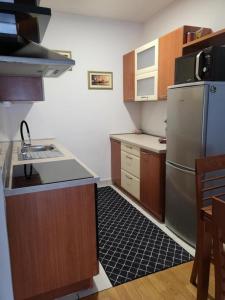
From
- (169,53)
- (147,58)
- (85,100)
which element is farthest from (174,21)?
(85,100)

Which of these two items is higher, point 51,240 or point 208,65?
point 208,65

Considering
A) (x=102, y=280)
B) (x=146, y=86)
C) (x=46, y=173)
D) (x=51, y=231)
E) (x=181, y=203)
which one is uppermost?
(x=146, y=86)

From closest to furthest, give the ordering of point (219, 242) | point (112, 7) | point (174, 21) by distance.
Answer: point (219, 242), point (174, 21), point (112, 7)

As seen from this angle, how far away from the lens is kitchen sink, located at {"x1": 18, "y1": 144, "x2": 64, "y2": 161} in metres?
2.31

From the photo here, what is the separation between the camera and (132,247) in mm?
2250

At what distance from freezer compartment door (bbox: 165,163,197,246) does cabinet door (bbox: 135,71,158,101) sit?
1.15 meters

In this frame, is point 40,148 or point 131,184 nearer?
point 40,148

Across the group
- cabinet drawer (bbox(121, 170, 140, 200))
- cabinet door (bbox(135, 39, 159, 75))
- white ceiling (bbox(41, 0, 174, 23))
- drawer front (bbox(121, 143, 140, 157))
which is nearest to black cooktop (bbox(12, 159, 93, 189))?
drawer front (bbox(121, 143, 140, 157))

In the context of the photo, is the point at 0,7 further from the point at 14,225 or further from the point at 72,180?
the point at 14,225

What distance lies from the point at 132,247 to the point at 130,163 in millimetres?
1321

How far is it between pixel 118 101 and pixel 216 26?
6.12 ft

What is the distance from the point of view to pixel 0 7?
1.12 metres

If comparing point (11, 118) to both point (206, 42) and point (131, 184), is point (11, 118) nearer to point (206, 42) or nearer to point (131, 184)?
point (131, 184)

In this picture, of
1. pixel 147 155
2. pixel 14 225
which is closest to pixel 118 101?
pixel 147 155
